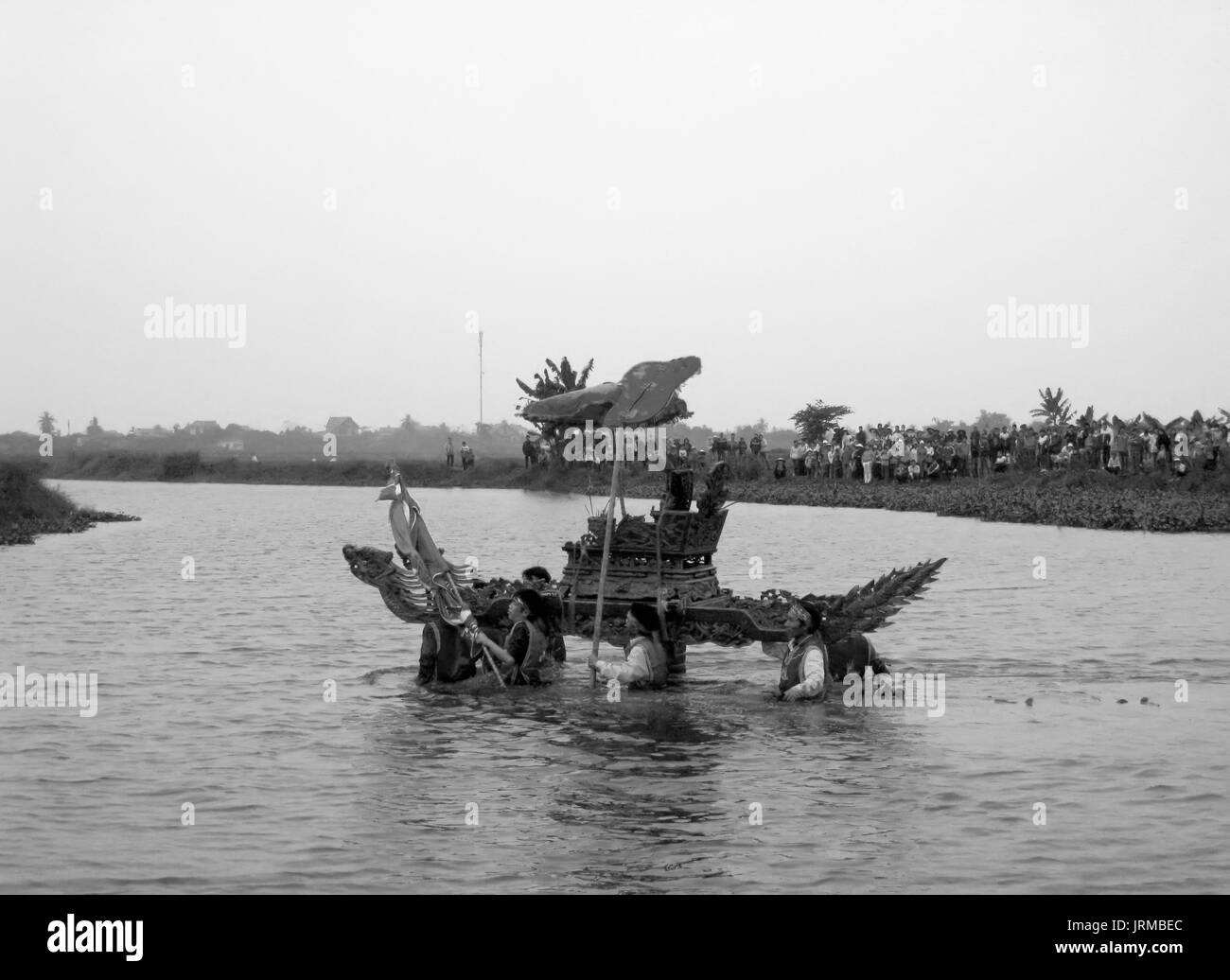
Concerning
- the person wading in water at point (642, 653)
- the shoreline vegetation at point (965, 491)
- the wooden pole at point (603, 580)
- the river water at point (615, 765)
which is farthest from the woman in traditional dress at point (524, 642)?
the shoreline vegetation at point (965, 491)

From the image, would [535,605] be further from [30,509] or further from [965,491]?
[965,491]

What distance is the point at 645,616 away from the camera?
14.6m

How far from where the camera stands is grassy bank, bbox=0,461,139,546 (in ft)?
133

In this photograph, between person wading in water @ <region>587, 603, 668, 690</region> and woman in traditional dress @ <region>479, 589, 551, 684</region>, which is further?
woman in traditional dress @ <region>479, 589, 551, 684</region>

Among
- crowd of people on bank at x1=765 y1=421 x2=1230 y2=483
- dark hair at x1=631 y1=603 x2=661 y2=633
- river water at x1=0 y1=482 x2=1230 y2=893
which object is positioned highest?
crowd of people on bank at x1=765 y1=421 x2=1230 y2=483

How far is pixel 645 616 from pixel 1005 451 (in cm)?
3939

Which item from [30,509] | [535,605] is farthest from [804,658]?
[30,509]

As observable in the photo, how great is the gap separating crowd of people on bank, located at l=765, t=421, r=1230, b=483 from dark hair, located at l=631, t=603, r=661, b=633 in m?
31.1

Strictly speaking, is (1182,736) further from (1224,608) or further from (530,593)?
(1224,608)

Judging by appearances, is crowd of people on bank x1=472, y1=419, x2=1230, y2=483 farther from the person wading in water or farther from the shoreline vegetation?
the person wading in water

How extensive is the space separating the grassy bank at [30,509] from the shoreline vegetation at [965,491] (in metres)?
0.19

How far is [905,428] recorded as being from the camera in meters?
59.9

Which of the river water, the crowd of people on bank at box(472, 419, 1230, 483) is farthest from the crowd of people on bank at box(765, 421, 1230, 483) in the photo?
the river water
